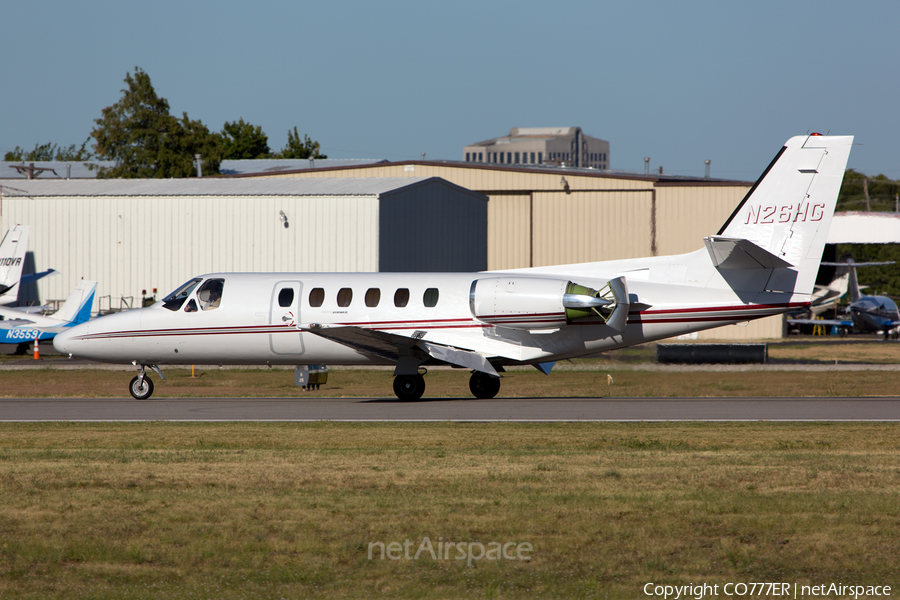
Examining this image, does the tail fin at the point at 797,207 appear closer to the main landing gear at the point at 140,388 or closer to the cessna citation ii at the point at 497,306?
the cessna citation ii at the point at 497,306

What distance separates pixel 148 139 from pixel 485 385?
66388 mm

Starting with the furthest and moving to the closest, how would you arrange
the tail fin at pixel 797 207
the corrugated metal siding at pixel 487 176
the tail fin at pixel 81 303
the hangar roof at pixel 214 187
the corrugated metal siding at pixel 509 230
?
1. the corrugated metal siding at pixel 509 230
2. the corrugated metal siding at pixel 487 176
3. the hangar roof at pixel 214 187
4. the tail fin at pixel 81 303
5. the tail fin at pixel 797 207

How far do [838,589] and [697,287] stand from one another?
1421 centimetres

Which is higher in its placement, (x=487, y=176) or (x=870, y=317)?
(x=487, y=176)

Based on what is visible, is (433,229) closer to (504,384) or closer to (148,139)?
(504,384)

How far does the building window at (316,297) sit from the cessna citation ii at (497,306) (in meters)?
0.03

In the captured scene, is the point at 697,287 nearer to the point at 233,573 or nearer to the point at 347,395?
the point at 347,395

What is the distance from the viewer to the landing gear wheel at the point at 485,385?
22.3m

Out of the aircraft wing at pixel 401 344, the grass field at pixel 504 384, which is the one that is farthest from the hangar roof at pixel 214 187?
Answer: the aircraft wing at pixel 401 344

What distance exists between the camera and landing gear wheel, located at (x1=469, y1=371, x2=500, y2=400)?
2230 cm

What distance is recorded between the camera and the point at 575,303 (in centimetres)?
2041

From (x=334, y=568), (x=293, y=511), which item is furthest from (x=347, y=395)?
(x=334, y=568)

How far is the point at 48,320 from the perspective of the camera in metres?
39.6

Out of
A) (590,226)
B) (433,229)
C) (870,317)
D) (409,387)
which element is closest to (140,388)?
(409,387)
